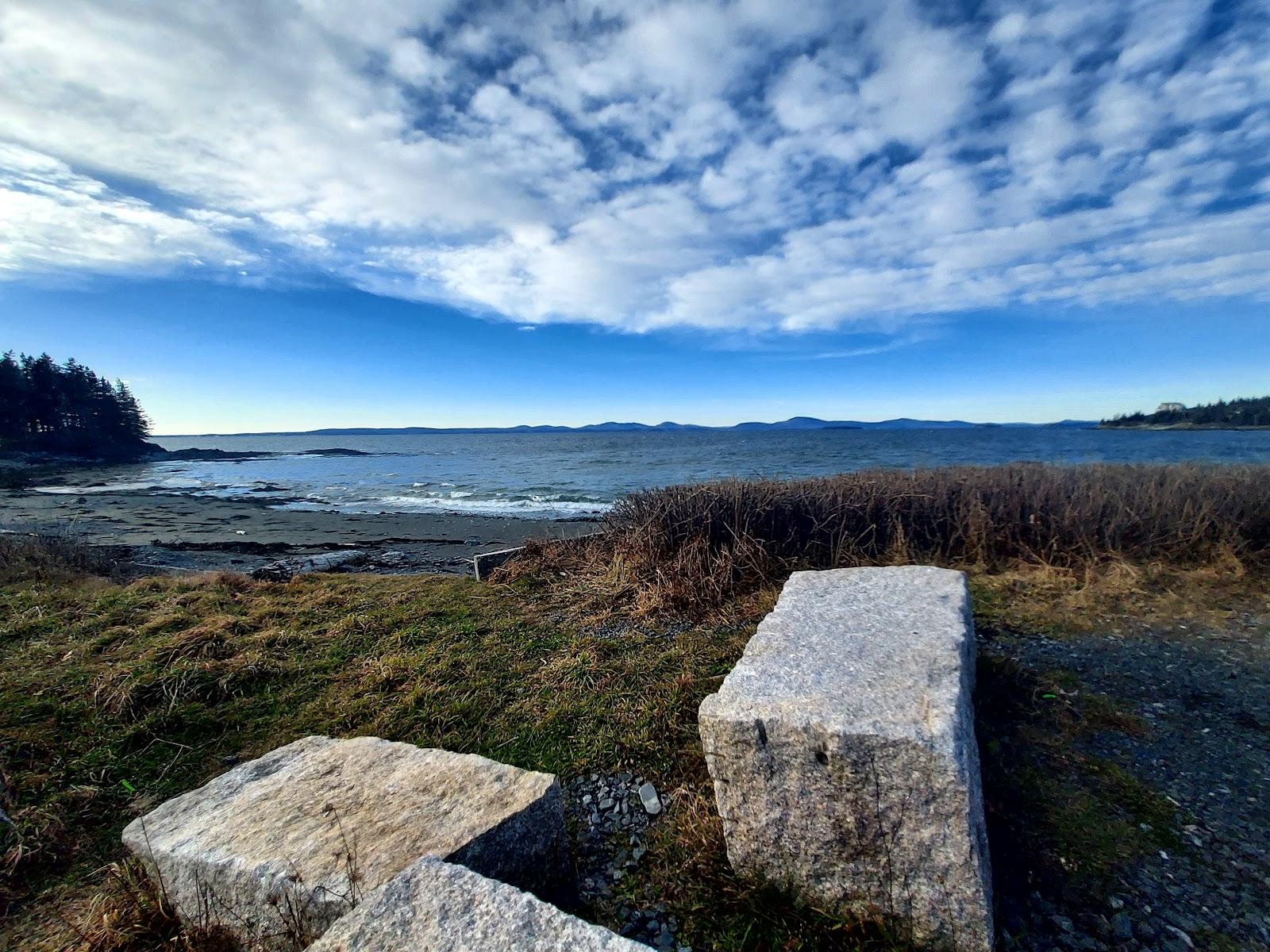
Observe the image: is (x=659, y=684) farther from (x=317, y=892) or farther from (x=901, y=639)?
(x=317, y=892)

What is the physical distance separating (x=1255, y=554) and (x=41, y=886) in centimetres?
1131

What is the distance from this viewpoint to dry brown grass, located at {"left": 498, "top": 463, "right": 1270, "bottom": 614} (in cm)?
673

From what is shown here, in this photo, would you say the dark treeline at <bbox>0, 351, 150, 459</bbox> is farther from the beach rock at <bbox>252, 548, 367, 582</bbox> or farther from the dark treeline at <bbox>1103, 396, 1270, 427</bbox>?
the dark treeline at <bbox>1103, 396, 1270, 427</bbox>

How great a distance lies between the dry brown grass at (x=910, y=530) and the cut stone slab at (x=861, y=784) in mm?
3671

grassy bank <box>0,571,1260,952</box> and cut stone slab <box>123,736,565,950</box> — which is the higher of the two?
cut stone slab <box>123,736,565,950</box>

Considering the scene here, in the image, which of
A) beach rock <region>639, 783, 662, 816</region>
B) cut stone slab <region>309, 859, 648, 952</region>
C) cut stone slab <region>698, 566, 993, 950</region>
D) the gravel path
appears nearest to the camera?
cut stone slab <region>309, 859, 648, 952</region>

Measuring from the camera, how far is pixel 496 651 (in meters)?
5.15

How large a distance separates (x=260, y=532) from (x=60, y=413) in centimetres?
6206

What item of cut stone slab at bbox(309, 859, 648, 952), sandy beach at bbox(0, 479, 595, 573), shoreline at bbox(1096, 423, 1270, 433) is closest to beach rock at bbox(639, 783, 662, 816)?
cut stone slab at bbox(309, 859, 648, 952)

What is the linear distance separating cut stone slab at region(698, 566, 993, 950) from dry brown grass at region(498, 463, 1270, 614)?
367cm

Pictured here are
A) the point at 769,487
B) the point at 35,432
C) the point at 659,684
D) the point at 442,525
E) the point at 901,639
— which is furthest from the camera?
the point at 35,432

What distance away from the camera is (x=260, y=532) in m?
17.6

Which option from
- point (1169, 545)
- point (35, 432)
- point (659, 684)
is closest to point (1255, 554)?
point (1169, 545)

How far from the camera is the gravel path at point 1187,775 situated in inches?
87.6
